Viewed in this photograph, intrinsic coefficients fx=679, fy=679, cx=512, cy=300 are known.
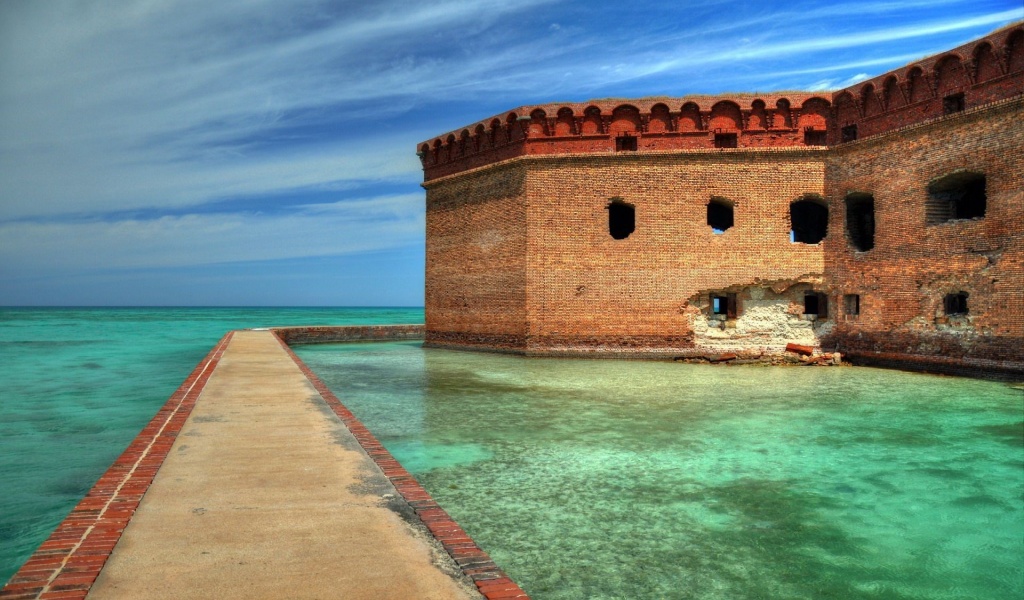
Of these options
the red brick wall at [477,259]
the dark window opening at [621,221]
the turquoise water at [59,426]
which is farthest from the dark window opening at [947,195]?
the turquoise water at [59,426]

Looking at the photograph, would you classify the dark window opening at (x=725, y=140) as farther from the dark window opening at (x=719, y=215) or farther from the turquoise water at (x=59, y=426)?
the turquoise water at (x=59, y=426)

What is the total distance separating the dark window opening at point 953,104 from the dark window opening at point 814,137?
289cm

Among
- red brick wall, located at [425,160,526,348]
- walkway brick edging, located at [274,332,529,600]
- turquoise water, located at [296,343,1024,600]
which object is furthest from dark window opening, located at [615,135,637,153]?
walkway brick edging, located at [274,332,529,600]

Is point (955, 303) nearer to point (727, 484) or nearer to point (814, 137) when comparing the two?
point (814, 137)

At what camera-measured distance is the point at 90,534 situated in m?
3.30

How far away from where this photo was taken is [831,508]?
16.7 feet

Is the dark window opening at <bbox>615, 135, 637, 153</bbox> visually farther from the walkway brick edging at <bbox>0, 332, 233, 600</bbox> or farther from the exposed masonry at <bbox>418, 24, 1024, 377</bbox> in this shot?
the walkway brick edging at <bbox>0, 332, 233, 600</bbox>

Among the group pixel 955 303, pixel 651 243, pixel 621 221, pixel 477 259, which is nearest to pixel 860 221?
pixel 955 303

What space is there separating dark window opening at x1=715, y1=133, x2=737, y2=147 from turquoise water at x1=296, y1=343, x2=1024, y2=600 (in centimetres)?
755

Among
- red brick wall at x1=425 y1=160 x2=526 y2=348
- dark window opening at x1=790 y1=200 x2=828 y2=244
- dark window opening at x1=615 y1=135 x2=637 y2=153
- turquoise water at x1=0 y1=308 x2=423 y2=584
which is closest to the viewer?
turquoise water at x1=0 y1=308 x2=423 y2=584

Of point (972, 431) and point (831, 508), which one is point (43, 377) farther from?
point (972, 431)

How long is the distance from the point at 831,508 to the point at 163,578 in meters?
4.47

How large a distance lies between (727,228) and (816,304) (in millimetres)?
2981

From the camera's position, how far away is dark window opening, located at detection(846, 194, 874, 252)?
16.0m
